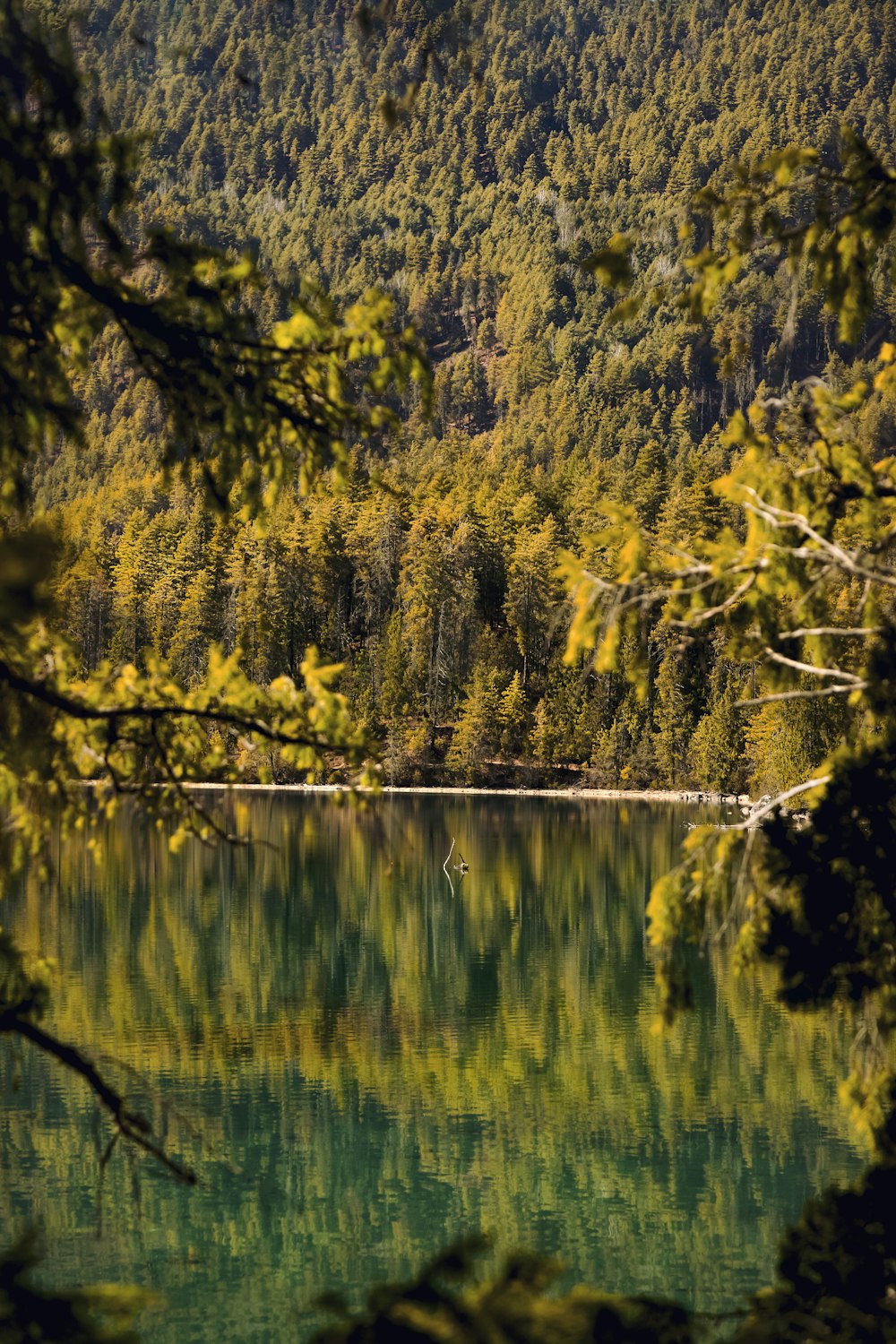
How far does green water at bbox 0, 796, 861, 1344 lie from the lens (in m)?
15.6

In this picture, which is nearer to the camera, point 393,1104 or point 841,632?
point 841,632

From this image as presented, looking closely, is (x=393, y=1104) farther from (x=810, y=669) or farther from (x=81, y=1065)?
(x=81, y=1065)

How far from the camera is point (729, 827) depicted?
7.39 metres

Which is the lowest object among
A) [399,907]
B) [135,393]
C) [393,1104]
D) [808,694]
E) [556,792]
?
[393,1104]

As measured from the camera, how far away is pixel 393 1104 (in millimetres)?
21250

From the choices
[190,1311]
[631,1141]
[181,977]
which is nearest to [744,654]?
[190,1311]

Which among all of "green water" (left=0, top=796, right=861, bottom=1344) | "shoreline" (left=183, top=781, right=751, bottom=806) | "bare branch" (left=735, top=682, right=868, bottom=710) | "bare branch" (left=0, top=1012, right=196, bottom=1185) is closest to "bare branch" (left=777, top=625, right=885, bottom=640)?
"bare branch" (left=735, top=682, right=868, bottom=710)

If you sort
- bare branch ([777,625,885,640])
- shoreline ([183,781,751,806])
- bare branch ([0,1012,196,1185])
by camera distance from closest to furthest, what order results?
bare branch ([0,1012,196,1185]), bare branch ([777,625,885,640]), shoreline ([183,781,751,806])

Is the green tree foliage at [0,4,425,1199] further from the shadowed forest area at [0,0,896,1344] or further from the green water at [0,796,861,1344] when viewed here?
the green water at [0,796,861,1344]

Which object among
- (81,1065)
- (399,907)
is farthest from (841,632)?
(399,907)

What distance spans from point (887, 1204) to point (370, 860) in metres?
44.9

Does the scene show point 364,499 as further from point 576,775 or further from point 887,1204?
point 887,1204

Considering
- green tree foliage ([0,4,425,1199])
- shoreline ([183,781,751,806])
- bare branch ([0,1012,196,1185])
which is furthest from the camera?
shoreline ([183,781,751,806])

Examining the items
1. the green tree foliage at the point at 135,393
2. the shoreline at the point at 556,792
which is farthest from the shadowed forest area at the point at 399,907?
the shoreline at the point at 556,792
